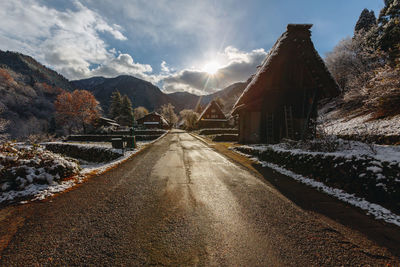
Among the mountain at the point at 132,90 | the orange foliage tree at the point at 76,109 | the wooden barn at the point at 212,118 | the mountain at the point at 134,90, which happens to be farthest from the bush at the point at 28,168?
the mountain at the point at 132,90

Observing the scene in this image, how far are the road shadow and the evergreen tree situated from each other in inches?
1710

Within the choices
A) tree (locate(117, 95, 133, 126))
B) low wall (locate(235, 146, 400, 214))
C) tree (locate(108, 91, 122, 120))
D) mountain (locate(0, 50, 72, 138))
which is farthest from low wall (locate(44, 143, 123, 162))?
tree (locate(108, 91, 122, 120))

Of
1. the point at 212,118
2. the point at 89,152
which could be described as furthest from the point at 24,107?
the point at 89,152

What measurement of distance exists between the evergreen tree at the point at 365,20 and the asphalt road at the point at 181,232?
148 feet

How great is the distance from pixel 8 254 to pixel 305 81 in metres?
14.8

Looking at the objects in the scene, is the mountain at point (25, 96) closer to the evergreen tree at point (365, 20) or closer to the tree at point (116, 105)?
the tree at point (116, 105)

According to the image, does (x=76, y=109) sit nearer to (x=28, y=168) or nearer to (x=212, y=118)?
(x=212, y=118)

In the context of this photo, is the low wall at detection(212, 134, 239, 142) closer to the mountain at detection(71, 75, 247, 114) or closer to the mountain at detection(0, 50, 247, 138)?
the mountain at detection(0, 50, 247, 138)

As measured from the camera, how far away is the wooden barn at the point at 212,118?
39.9m

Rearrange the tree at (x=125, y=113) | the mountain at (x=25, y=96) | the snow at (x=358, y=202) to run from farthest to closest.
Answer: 1. the tree at (x=125, y=113)
2. the mountain at (x=25, y=96)
3. the snow at (x=358, y=202)

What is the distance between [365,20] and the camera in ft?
95.3

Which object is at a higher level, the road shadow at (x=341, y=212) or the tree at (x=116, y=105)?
the tree at (x=116, y=105)

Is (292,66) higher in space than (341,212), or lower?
higher

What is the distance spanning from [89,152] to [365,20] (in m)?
51.6
